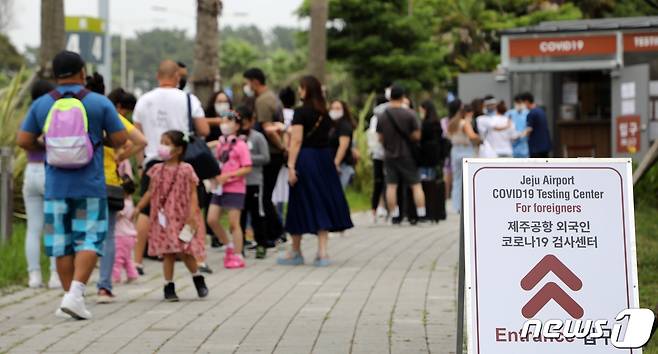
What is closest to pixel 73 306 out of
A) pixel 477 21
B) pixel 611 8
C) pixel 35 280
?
pixel 35 280

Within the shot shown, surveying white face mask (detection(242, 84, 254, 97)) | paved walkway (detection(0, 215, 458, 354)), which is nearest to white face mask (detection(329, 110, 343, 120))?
white face mask (detection(242, 84, 254, 97))

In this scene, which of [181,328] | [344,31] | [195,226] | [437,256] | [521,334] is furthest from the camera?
[344,31]

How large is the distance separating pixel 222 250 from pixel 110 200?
5.13 metres

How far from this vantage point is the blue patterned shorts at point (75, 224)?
1030cm

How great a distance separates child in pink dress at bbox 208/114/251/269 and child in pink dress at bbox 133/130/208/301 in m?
2.91

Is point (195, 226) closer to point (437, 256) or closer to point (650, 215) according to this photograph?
point (437, 256)

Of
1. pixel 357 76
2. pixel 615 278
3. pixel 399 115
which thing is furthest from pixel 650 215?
pixel 357 76

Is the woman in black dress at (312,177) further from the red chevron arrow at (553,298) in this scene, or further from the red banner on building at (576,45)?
A: the red banner on building at (576,45)

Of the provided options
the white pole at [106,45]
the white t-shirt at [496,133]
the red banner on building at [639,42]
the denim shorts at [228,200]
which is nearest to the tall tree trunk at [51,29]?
the white pole at [106,45]

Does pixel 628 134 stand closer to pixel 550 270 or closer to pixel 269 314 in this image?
pixel 269 314

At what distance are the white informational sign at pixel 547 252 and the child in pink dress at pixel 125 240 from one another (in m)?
5.87

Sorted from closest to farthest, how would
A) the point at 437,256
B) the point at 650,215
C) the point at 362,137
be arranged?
the point at 437,256, the point at 650,215, the point at 362,137

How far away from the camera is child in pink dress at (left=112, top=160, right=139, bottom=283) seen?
12.5 metres

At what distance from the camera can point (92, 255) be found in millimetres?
10320
